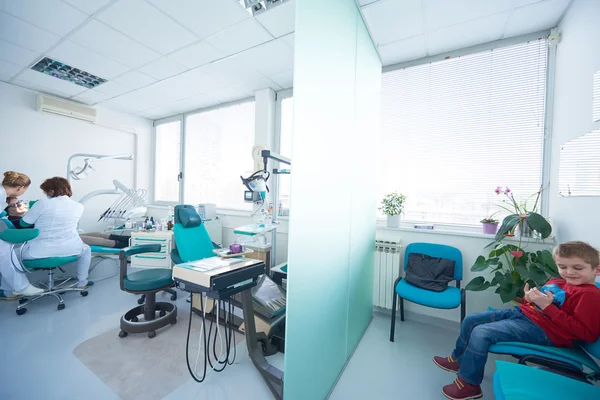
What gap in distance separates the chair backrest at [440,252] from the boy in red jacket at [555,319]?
654 mm

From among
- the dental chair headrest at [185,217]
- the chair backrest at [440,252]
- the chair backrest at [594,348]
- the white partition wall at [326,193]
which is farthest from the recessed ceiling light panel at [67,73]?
the chair backrest at [594,348]

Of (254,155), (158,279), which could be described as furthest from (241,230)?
(158,279)

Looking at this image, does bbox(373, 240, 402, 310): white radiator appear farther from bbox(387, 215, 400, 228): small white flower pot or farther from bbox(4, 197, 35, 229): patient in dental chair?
bbox(4, 197, 35, 229): patient in dental chair

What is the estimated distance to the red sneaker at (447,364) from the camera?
178 centimetres

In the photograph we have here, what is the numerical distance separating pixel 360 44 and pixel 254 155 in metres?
1.24

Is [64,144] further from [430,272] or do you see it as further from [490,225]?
[490,225]

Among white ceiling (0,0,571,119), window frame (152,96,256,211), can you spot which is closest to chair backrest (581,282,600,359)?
white ceiling (0,0,571,119)

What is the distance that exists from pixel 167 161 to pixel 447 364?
539 cm

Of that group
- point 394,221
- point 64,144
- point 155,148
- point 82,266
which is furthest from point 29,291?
point 394,221

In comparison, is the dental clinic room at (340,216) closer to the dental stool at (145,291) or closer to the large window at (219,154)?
the dental stool at (145,291)

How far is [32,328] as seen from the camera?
2246 millimetres

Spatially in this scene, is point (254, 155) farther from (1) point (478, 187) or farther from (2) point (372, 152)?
(1) point (478, 187)

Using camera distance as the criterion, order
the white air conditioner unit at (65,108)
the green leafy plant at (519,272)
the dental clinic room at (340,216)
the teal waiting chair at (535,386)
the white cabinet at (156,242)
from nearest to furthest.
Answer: the teal waiting chair at (535,386) → the dental clinic room at (340,216) → the green leafy plant at (519,272) → the white cabinet at (156,242) → the white air conditioner unit at (65,108)

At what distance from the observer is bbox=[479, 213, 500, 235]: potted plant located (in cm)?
225
